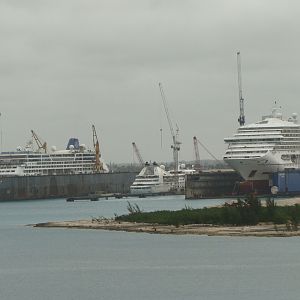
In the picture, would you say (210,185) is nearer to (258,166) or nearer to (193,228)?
(258,166)

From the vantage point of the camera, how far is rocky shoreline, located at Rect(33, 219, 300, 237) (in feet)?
326

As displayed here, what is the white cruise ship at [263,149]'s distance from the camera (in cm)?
18588

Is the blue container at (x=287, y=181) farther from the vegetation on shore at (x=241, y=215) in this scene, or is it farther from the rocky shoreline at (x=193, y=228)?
the vegetation on shore at (x=241, y=215)

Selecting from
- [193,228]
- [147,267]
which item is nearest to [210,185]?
[193,228]

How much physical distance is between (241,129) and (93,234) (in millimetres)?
89184

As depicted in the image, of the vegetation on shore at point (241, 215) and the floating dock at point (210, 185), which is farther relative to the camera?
the floating dock at point (210, 185)

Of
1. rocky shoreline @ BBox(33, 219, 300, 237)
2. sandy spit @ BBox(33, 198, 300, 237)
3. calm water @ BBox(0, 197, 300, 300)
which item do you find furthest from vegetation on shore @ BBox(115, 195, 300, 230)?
calm water @ BBox(0, 197, 300, 300)

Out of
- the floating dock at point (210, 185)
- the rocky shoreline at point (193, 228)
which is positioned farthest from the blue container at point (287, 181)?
the rocky shoreline at point (193, 228)

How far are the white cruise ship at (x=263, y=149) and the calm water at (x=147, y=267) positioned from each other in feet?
268

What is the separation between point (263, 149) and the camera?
188 m

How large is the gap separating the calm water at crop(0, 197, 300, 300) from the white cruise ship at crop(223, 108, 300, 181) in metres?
81.6

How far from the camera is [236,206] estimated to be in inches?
4294

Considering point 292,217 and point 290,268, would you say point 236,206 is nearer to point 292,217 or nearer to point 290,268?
point 292,217

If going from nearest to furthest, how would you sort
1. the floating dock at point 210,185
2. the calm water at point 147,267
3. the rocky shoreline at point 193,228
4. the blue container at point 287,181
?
1. the calm water at point 147,267
2. the rocky shoreline at point 193,228
3. the blue container at point 287,181
4. the floating dock at point 210,185
